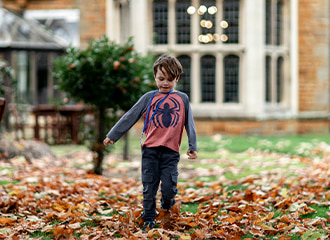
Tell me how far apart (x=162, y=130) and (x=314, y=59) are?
1138 cm

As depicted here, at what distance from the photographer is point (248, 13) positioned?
12.5 m

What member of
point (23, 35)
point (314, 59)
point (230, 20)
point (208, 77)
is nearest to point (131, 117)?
point (208, 77)

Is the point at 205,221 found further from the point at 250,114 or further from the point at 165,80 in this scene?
the point at 250,114

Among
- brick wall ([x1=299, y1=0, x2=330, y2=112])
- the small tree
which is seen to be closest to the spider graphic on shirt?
the small tree

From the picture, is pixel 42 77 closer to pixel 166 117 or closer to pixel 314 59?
pixel 314 59

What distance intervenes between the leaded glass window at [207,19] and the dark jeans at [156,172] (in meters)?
9.28

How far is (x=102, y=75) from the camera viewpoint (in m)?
6.04

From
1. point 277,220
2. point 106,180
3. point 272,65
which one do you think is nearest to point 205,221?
point 277,220

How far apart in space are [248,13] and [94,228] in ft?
32.4

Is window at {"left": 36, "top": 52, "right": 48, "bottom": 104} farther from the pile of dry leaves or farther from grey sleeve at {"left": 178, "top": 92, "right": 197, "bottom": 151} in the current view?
grey sleeve at {"left": 178, "top": 92, "right": 197, "bottom": 151}

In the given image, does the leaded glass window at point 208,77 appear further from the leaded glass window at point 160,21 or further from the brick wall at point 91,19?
the brick wall at point 91,19

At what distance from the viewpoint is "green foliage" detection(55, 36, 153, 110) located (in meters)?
6.03

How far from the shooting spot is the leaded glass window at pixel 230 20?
1262cm

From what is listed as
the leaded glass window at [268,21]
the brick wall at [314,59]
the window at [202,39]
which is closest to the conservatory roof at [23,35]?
the window at [202,39]
